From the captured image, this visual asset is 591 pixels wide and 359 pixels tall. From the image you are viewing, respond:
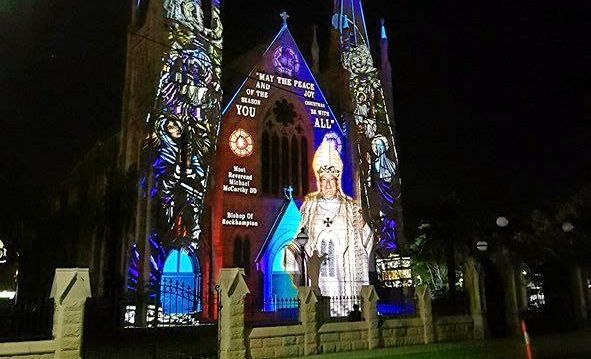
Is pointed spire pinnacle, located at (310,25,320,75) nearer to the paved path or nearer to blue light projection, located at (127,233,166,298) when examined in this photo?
blue light projection, located at (127,233,166,298)

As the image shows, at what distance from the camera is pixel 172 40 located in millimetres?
27375

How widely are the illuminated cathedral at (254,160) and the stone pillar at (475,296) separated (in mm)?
7581

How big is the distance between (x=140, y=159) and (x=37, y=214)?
10221mm

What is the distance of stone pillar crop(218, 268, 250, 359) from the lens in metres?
13.0

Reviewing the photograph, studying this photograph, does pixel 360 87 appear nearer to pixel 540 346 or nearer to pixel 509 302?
pixel 509 302

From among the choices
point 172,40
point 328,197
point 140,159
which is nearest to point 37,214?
point 140,159

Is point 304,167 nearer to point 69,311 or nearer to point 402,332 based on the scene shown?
point 402,332

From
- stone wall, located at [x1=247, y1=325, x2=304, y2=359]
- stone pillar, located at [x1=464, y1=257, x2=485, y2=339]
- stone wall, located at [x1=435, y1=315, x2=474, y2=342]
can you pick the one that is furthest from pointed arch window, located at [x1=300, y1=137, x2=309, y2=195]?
stone wall, located at [x1=247, y1=325, x2=304, y2=359]

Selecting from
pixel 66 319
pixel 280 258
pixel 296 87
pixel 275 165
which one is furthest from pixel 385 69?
pixel 66 319

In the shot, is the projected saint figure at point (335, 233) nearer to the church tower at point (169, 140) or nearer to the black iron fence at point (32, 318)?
the church tower at point (169, 140)

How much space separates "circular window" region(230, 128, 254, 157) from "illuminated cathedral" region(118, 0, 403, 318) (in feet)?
0.22

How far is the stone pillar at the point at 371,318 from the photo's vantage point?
16203mm

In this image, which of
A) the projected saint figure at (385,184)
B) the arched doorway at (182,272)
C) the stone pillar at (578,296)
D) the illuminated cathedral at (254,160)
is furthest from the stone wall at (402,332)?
the projected saint figure at (385,184)

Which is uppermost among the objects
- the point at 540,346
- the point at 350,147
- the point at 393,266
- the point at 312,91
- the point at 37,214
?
the point at 312,91
